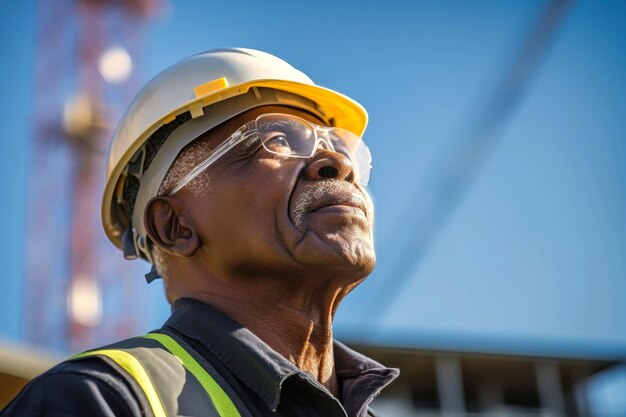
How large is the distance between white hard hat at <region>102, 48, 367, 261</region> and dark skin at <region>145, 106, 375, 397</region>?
9.1 inches

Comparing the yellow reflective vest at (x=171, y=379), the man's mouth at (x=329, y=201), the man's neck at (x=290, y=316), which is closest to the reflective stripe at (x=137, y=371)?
the yellow reflective vest at (x=171, y=379)

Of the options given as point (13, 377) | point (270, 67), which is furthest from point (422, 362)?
point (270, 67)

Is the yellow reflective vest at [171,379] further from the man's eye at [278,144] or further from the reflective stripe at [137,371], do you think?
the man's eye at [278,144]

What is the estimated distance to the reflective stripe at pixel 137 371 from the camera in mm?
2461

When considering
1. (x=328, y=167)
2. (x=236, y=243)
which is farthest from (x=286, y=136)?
(x=236, y=243)

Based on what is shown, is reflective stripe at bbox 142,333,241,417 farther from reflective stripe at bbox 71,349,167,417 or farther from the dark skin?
the dark skin

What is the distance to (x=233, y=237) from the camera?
332 centimetres

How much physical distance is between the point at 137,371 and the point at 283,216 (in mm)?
934

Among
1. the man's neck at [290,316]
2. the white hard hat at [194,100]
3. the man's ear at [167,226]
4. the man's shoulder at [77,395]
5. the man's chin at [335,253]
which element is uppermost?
the white hard hat at [194,100]

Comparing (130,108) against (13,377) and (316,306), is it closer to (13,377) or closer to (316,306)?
(316,306)

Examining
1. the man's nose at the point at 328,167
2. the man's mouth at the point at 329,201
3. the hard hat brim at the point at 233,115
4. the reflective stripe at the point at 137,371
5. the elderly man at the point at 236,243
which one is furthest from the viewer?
the hard hat brim at the point at 233,115

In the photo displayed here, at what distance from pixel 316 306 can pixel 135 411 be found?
106cm

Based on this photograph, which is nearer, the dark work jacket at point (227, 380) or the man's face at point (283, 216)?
the dark work jacket at point (227, 380)

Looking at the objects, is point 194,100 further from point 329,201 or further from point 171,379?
point 171,379
